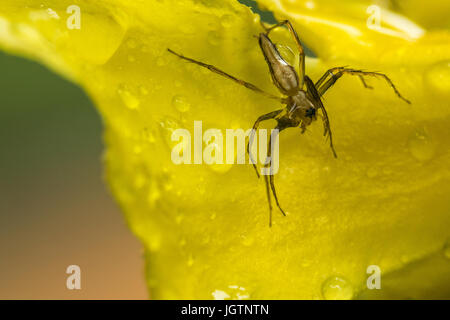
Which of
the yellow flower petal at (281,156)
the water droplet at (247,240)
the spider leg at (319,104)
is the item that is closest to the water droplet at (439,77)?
the yellow flower petal at (281,156)

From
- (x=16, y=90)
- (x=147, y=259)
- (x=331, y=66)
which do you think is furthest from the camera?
(x=16, y=90)

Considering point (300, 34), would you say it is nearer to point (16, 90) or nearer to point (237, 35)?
point (237, 35)

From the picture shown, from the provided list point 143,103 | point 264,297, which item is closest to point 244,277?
point 264,297

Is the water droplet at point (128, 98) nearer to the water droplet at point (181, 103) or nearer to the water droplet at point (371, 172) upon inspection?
the water droplet at point (181, 103)

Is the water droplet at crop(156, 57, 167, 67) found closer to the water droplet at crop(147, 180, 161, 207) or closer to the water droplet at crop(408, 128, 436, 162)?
the water droplet at crop(147, 180, 161, 207)

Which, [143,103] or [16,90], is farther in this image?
[16,90]

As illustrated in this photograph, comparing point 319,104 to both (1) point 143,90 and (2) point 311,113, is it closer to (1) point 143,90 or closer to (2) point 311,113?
(2) point 311,113

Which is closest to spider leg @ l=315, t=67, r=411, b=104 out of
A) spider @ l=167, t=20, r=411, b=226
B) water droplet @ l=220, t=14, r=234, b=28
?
spider @ l=167, t=20, r=411, b=226
